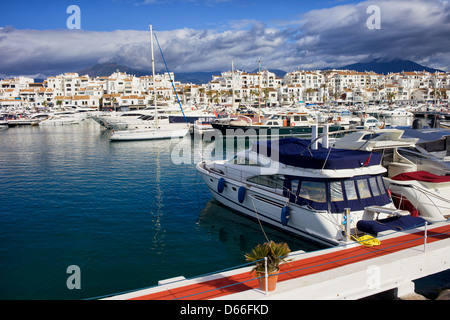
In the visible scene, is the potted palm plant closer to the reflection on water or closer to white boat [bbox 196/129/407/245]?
white boat [bbox 196/129/407/245]

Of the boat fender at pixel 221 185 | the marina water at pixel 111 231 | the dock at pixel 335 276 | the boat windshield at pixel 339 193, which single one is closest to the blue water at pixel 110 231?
the marina water at pixel 111 231

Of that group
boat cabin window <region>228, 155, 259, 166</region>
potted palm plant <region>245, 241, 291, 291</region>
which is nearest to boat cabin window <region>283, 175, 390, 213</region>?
boat cabin window <region>228, 155, 259, 166</region>

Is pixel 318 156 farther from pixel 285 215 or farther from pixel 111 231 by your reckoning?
pixel 111 231

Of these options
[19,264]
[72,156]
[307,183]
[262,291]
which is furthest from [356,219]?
[72,156]

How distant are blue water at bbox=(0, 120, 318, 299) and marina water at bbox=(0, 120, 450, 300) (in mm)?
35

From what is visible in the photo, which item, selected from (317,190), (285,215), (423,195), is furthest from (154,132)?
(423,195)

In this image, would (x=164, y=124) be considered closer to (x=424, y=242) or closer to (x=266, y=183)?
(x=266, y=183)

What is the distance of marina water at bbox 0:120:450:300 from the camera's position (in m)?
10.8

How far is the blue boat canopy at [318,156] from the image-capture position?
1172cm

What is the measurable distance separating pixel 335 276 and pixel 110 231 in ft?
32.8

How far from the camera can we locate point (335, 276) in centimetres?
773
